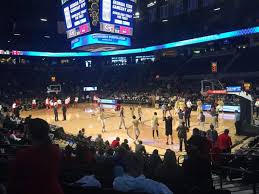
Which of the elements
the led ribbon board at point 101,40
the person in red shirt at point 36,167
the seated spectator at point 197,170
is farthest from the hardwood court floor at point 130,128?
the person in red shirt at point 36,167

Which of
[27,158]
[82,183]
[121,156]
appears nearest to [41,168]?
[27,158]

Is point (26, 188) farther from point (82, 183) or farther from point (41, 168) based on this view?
point (82, 183)

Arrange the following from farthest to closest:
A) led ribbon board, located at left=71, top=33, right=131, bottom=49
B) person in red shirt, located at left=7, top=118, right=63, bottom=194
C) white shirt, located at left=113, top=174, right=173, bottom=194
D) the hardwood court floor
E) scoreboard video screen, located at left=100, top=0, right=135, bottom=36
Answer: led ribbon board, located at left=71, top=33, right=131, bottom=49
scoreboard video screen, located at left=100, top=0, right=135, bottom=36
the hardwood court floor
white shirt, located at left=113, top=174, right=173, bottom=194
person in red shirt, located at left=7, top=118, right=63, bottom=194

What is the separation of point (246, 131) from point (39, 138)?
19.9 m

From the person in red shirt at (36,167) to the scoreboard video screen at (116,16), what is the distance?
2463cm

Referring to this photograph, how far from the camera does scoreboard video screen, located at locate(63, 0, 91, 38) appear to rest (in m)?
27.6

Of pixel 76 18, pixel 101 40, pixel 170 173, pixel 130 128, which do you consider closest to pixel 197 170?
pixel 170 173

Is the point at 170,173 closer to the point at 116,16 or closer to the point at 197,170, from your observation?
the point at 197,170

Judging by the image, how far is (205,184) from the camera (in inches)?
230

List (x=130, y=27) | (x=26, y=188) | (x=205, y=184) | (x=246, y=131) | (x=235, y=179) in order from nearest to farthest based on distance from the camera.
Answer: (x=26, y=188)
(x=205, y=184)
(x=235, y=179)
(x=246, y=131)
(x=130, y=27)

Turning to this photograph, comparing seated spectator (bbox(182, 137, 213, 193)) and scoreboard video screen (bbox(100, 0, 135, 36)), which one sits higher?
scoreboard video screen (bbox(100, 0, 135, 36))

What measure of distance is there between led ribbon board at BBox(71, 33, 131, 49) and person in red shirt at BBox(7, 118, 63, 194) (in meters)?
25.5

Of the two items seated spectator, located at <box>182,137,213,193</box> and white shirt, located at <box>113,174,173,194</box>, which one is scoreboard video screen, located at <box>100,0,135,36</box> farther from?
white shirt, located at <box>113,174,173,194</box>

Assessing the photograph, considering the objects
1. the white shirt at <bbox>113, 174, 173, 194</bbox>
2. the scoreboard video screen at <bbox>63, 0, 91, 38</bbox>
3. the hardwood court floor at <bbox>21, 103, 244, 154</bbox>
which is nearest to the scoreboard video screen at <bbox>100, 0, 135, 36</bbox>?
the scoreboard video screen at <bbox>63, 0, 91, 38</bbox>
